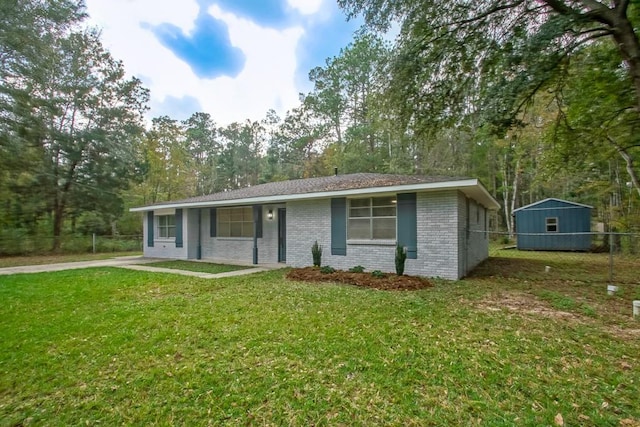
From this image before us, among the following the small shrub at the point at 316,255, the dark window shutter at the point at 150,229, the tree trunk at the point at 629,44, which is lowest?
the small shrub at the point at 316,255

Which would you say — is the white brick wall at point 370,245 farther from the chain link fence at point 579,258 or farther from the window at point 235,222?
the chain link fence at point 579,258

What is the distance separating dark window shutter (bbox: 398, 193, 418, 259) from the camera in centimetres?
791

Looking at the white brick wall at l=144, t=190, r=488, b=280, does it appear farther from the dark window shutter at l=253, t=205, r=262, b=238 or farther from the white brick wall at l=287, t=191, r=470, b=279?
the dark window shutter at l=253, t=205, r=262, b=238

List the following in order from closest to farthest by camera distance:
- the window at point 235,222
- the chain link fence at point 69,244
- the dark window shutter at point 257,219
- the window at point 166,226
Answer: the dark window shutter at point 257,219 → the window at point 235,222 → the window at point 166,226 → the chain link fence at point 69,244

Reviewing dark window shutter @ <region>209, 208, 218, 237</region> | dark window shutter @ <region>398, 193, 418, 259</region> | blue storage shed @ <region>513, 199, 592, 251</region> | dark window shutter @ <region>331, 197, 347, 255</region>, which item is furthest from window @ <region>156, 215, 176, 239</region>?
blue storage shed @ <region>513, 199, 592, 251</region>

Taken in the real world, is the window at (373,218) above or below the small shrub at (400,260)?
above

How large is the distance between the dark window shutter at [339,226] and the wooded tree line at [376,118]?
8.15 ft

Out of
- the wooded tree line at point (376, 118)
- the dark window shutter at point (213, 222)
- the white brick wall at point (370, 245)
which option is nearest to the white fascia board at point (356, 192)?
the white brick wall at point (370, 245)

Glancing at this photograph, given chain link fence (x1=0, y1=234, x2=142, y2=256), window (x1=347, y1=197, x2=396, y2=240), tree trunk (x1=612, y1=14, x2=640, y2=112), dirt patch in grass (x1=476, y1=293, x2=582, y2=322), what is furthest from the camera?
chain link fence (x1=0, y1=234, x2=142, y2=256)

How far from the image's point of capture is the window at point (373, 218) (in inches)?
331

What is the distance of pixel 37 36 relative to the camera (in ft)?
27.6

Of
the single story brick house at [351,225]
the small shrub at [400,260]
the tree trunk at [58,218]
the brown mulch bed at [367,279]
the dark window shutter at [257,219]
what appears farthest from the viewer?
the tree trunk at [58,218]

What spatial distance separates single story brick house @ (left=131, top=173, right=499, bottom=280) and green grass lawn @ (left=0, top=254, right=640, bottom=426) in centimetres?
216

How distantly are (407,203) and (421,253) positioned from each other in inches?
52.1
